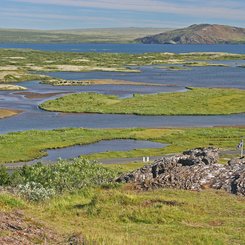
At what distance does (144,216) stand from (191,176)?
768 centimetres

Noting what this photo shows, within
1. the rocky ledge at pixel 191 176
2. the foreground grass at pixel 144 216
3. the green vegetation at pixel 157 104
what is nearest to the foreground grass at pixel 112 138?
the green vegetation at pixel 157 104

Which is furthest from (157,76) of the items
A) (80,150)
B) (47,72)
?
(80,150)

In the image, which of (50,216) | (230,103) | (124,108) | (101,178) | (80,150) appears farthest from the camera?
(230,103)

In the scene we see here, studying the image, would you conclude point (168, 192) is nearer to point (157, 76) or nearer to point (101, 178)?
point (101, 178)

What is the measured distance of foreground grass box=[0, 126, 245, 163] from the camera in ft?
206

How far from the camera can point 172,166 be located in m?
28.3

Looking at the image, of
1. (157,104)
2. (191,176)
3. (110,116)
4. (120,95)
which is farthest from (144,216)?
(120,95)

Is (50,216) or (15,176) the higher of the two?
(50,216)

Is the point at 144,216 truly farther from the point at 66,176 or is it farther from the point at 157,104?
the point at 157,104

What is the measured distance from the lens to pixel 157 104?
105 meters

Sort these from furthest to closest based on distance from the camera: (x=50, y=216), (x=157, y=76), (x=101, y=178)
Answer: (x=157, y=76)
(x=101, y=178)
(x=50, y=216)

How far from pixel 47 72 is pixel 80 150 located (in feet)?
423

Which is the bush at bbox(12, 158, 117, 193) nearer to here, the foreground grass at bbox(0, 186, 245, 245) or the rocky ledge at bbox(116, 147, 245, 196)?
the rocky ledge at bbox(116, 147, 245, 196)

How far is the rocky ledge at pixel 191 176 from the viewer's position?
25.4m
